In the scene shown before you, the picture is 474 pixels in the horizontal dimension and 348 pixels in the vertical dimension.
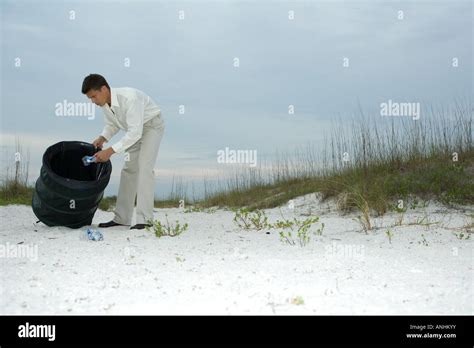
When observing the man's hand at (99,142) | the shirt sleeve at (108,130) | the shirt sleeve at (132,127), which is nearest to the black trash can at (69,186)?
the man's hand at (99,142)

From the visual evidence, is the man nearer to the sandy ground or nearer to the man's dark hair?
the man's dark hair

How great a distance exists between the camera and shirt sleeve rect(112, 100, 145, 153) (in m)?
5.02

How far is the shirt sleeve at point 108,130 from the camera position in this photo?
5691mm

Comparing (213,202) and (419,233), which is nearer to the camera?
(419,233)

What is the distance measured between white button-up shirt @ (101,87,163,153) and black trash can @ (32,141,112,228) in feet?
1.39

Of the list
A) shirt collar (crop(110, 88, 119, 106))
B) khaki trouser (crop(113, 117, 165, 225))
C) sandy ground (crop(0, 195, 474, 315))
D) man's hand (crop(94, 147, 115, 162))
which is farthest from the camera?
khaki trouser (crop(113, 117, 165, 225))

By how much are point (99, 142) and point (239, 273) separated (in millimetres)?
3040

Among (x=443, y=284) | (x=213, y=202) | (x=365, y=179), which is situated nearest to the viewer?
(x=443, y=284)

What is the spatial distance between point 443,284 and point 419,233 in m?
1.90

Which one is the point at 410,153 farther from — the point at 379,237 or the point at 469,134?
the point at 379,237

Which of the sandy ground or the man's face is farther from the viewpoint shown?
the man's face

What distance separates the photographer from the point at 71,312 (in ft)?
8.39

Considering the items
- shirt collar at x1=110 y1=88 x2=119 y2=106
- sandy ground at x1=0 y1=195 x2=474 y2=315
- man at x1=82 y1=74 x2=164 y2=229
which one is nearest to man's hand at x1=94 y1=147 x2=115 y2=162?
man at x1=82 y1=74 x2=164 y2=229
